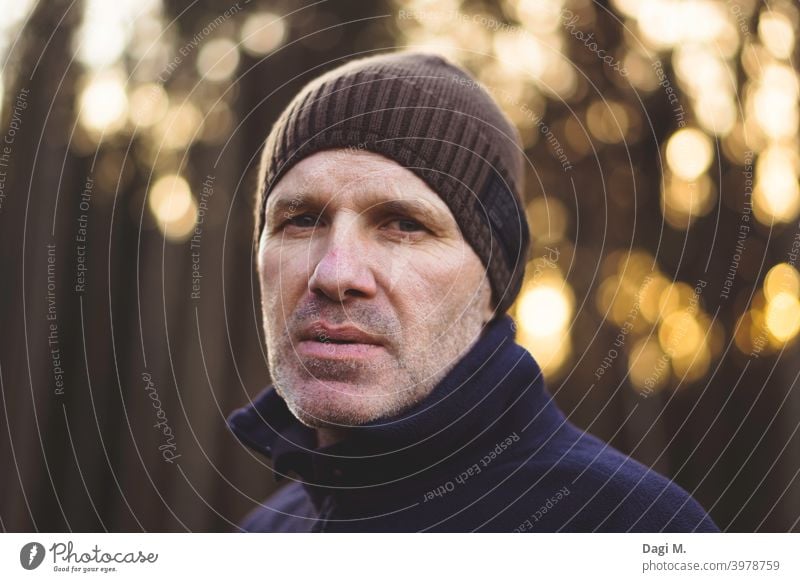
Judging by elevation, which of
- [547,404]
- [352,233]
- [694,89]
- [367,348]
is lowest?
[547,404]

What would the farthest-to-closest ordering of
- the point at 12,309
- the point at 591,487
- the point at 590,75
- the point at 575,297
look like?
1. the point at 575,297
2. the point at 590,75
3. the point at 12,309
4. the point at 591,487

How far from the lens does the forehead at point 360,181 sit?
1.23 metres

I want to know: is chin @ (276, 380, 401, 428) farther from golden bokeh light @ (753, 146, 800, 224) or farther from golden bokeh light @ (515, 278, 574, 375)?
golden bokeh light @ (753, 146, 800, 224)

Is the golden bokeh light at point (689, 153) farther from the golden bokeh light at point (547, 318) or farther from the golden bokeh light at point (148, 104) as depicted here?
the golden bokeh light at point (148, 104)

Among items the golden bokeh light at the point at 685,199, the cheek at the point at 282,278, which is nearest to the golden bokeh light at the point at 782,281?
Answer: the golden bokeh light at the point at 685,199

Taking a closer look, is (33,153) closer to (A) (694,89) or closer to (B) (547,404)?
(B) (547,404)

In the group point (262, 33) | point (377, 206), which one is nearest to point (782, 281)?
point (377, 206)

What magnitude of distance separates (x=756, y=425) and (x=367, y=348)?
1669mm

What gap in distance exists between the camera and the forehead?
1.23 meters

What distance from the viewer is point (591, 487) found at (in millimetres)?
1190

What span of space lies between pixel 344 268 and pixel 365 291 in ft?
0.19

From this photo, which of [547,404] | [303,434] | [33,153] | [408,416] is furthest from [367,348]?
[33,153]

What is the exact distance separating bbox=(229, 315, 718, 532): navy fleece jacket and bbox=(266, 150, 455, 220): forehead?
311 mm

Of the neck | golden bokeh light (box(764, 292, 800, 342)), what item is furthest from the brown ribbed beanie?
golden bokeh light (box(764, 292, 800, 342))
